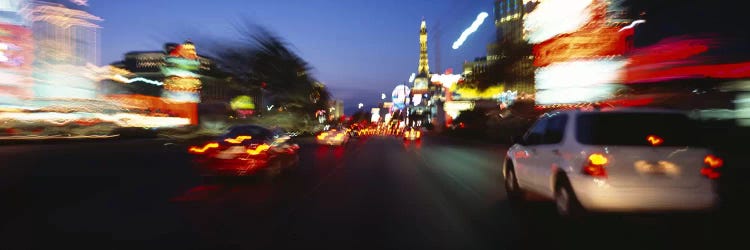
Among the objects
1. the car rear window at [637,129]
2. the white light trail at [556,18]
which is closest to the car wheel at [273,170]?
the car rear window at [637,129]

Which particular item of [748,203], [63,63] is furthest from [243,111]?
[748,203]

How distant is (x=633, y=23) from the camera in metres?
33.1

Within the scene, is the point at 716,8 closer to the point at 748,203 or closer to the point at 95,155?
the point at 748,203

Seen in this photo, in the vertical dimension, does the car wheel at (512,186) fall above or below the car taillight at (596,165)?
below

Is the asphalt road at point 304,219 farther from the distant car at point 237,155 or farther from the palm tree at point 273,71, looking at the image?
the palm tree at point 273,71

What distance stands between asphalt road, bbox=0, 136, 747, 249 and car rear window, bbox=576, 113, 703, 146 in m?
0.96

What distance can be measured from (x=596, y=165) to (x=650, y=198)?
0.73 m

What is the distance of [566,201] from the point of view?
8070mm

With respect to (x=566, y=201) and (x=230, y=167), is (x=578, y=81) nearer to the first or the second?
(x=230, y=167)

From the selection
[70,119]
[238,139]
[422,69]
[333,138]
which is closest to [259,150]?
[238,139]

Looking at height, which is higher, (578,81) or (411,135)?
(578,81)

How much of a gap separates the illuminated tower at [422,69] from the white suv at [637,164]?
154m

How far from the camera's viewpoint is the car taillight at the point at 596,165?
24.2 ft

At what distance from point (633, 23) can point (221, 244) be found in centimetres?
3076
